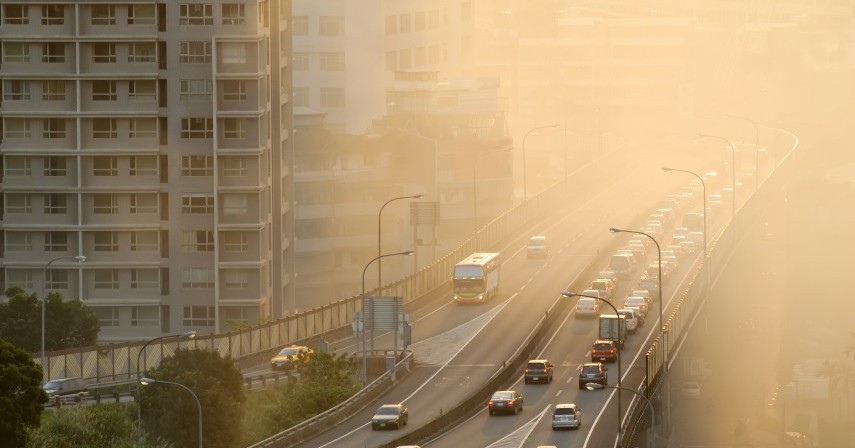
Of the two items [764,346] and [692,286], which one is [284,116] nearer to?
[692,286]

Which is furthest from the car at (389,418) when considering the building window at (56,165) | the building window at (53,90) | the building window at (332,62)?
the building window at (332,62)

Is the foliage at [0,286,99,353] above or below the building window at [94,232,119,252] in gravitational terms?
below

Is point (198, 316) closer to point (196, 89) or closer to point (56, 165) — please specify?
point (56, 165)

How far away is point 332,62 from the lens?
19050cm

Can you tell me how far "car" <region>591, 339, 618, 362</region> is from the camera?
109812mm

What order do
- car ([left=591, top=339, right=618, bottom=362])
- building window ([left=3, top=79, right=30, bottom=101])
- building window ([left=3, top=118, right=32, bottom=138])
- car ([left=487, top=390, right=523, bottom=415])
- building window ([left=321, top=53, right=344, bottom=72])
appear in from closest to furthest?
car ([left=487, top=390, right=523, bottom=415]) → car ([left=591, top=339, right=618, bottom=362]) → building window ([left=3, top=79, right=30, bottom=101]) → building window ([left=3, top=118, right=32, bottom=138]) → building window ([left=321, top=53, right=344, bottom=72])

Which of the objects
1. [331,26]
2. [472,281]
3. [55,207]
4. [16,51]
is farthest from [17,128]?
[331,26]

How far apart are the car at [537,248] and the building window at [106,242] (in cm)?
3515

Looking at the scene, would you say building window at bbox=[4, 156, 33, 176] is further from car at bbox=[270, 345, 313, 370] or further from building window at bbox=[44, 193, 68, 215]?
car at bbox=[270, 345, 313, 370]

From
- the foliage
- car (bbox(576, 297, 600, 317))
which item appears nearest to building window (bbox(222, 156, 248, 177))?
the foliage

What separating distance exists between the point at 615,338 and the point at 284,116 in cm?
3701

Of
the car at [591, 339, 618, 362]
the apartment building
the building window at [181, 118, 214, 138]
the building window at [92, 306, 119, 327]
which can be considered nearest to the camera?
the car at [591, 339, 618, 362]

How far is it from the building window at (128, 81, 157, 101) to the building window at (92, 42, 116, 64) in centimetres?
210

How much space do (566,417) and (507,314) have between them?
112 ft
